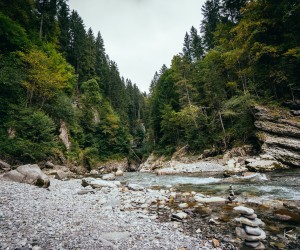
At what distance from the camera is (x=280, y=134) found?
15.2 metres

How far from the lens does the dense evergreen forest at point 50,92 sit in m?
16.4

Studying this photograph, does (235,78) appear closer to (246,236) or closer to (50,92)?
(50,92)

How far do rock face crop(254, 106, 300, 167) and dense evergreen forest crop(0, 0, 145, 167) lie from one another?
778 inches

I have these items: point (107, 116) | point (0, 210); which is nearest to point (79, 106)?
point (107, 116)

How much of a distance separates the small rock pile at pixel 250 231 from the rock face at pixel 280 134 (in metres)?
12.5

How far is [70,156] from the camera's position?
23.9 meters

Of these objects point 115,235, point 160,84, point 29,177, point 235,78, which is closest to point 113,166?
point 160,84

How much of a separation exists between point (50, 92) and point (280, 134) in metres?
24.0

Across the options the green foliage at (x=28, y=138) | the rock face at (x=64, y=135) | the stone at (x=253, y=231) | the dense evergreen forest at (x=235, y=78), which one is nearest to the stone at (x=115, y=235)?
the stone at (x=253, y=231)

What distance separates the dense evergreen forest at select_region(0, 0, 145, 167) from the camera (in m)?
16.4

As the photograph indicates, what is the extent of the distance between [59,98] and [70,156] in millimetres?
7764

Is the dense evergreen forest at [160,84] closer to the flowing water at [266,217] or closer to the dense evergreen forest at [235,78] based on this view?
the dense evergreen forest at [235,78]

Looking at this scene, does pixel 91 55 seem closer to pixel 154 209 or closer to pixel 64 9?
pixel 64 9

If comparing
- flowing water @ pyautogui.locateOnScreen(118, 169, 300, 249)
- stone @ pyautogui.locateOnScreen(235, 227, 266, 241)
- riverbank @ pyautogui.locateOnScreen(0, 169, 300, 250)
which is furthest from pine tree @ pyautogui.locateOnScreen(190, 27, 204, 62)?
stone @ pyautogui.locateOnScreen(235, 227, 266, 241)
